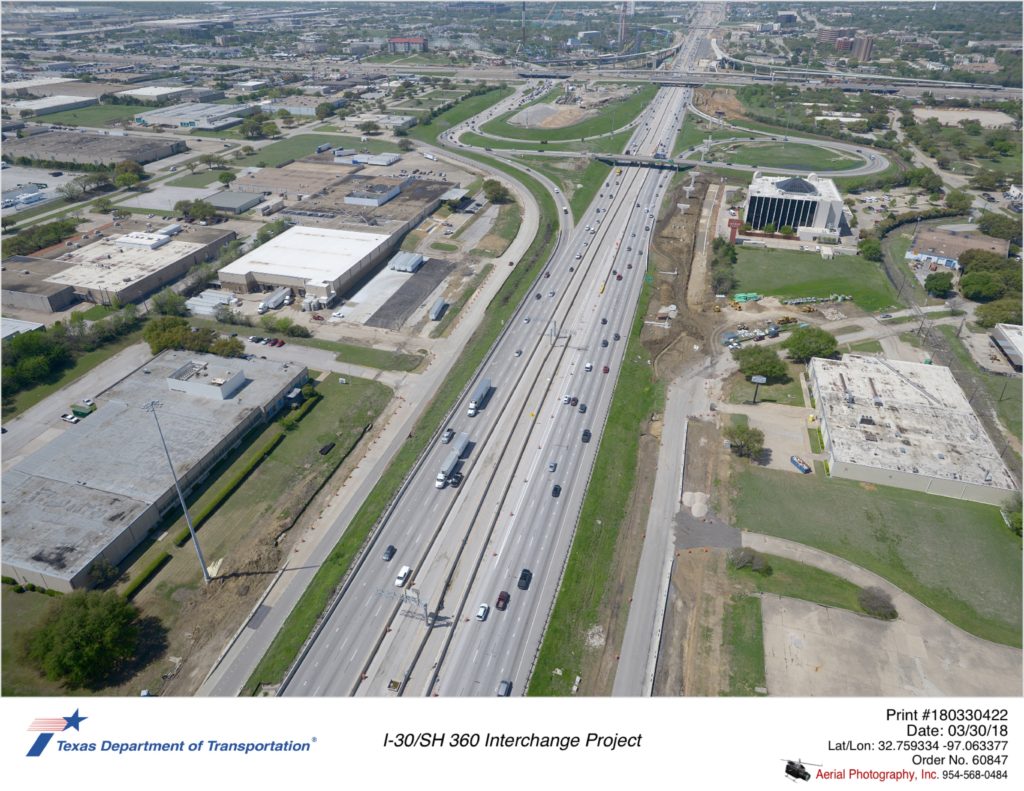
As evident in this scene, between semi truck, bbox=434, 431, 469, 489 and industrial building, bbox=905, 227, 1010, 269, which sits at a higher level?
industrial building, bbox=905, 227, 1010, 269

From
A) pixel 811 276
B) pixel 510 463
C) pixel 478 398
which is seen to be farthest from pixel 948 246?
pixel 510 463

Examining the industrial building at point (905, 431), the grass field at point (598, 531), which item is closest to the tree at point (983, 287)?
the industrial building at point (905, 431)

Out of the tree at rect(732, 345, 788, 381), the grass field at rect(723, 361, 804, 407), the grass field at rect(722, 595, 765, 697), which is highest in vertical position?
the tree at rect(732, 345, 788, 381)

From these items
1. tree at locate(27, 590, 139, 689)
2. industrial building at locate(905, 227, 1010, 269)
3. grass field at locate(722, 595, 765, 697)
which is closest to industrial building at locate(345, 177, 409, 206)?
tree at locate(27, 590, 139, 689)

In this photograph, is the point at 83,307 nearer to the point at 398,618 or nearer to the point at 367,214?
the point at 367,214

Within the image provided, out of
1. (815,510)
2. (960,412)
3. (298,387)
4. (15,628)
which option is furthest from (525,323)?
(15,628)

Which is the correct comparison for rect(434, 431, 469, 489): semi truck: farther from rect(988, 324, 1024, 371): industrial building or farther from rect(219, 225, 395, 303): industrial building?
rect(988, 324, 1024, 371): industrial building

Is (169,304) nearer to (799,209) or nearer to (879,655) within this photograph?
(879,655)
